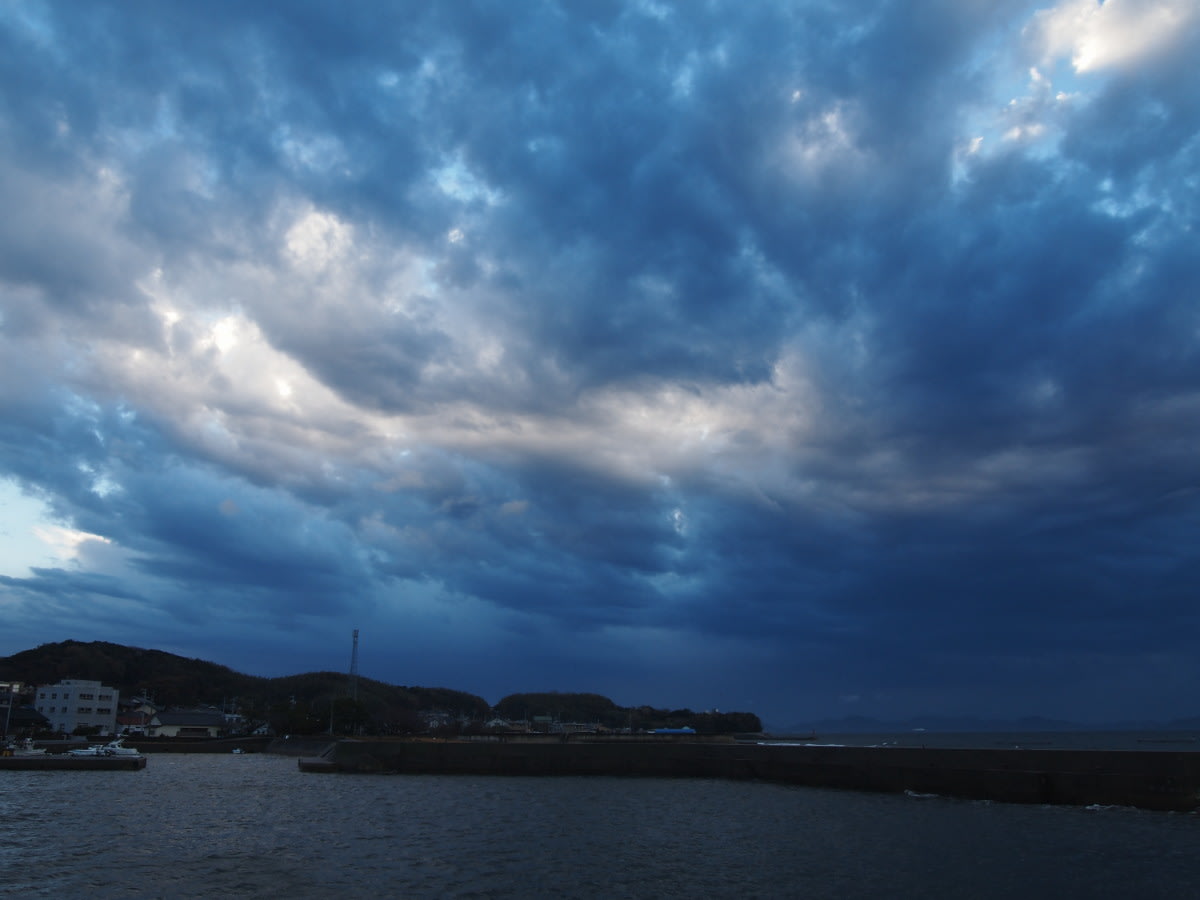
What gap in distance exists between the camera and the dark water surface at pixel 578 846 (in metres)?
22.5

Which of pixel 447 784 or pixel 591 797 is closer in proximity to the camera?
pixel 591 797

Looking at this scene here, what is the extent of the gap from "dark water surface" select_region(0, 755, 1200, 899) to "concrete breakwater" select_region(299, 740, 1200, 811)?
5.28ft

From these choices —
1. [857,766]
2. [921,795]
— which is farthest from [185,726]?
[921,795]

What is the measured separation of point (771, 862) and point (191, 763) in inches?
2765

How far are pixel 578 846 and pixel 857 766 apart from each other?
27.7m

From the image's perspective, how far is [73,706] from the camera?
113250 millimetres

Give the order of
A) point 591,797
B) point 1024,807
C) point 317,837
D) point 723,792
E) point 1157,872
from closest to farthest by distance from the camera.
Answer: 1. point 1157,872
2. point 317,837
3. point 1024,807
4. point 591,797
5. point 723,792

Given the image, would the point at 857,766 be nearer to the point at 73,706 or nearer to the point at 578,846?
the point at 578,846

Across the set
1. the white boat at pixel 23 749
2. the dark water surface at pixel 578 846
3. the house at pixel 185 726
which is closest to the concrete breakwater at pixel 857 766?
the dark water surface at pixel 578 846

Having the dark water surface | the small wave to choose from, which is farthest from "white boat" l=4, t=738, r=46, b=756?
the small wave

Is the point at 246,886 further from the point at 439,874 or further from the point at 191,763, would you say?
the point at 191,763

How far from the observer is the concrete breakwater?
3744 centimetres

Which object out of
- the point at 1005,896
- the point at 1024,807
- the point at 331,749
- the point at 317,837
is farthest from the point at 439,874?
the point at 331,749

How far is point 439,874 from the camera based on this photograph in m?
24.1
